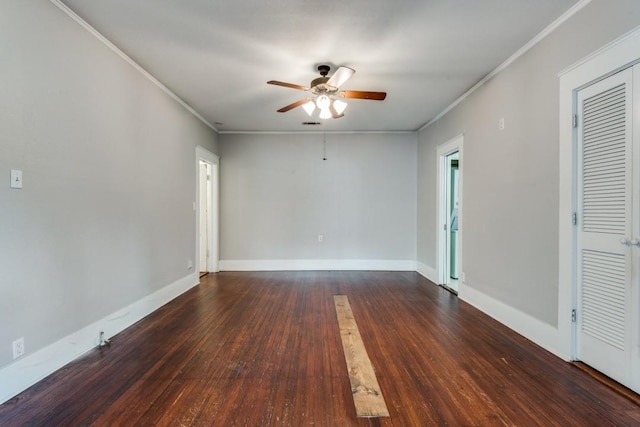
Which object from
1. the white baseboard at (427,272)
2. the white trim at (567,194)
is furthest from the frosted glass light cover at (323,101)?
the white baseboard at (427,272)

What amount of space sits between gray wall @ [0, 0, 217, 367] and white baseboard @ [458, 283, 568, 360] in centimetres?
371

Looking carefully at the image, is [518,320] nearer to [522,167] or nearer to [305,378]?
[522,167]

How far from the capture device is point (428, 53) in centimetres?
280

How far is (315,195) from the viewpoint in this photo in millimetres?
5668

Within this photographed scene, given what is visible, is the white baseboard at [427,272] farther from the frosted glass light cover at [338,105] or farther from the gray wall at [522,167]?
the frosted glass light cover at [338,105]

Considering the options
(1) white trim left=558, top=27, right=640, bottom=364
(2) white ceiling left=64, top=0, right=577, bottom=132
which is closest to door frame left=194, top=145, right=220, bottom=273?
(2) white ceiling left=64, top=0, right=577, bottom=132

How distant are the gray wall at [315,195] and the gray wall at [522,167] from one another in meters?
1.85

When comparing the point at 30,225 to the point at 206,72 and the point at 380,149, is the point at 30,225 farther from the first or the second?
the point at 380,149

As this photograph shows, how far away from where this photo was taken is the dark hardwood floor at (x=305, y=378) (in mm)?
1648

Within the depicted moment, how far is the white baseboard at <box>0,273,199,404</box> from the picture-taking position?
1.80 m

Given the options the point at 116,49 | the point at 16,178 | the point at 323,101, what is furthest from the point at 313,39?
the point at 16,178

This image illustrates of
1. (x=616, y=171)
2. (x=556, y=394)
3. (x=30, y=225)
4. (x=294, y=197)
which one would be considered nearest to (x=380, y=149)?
(x=294, y=197)

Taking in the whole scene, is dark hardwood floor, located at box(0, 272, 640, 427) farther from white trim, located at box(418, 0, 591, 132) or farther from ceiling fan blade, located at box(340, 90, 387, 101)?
white trim, located at box(418, 0, 591, 132)

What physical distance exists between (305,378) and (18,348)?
178cm
